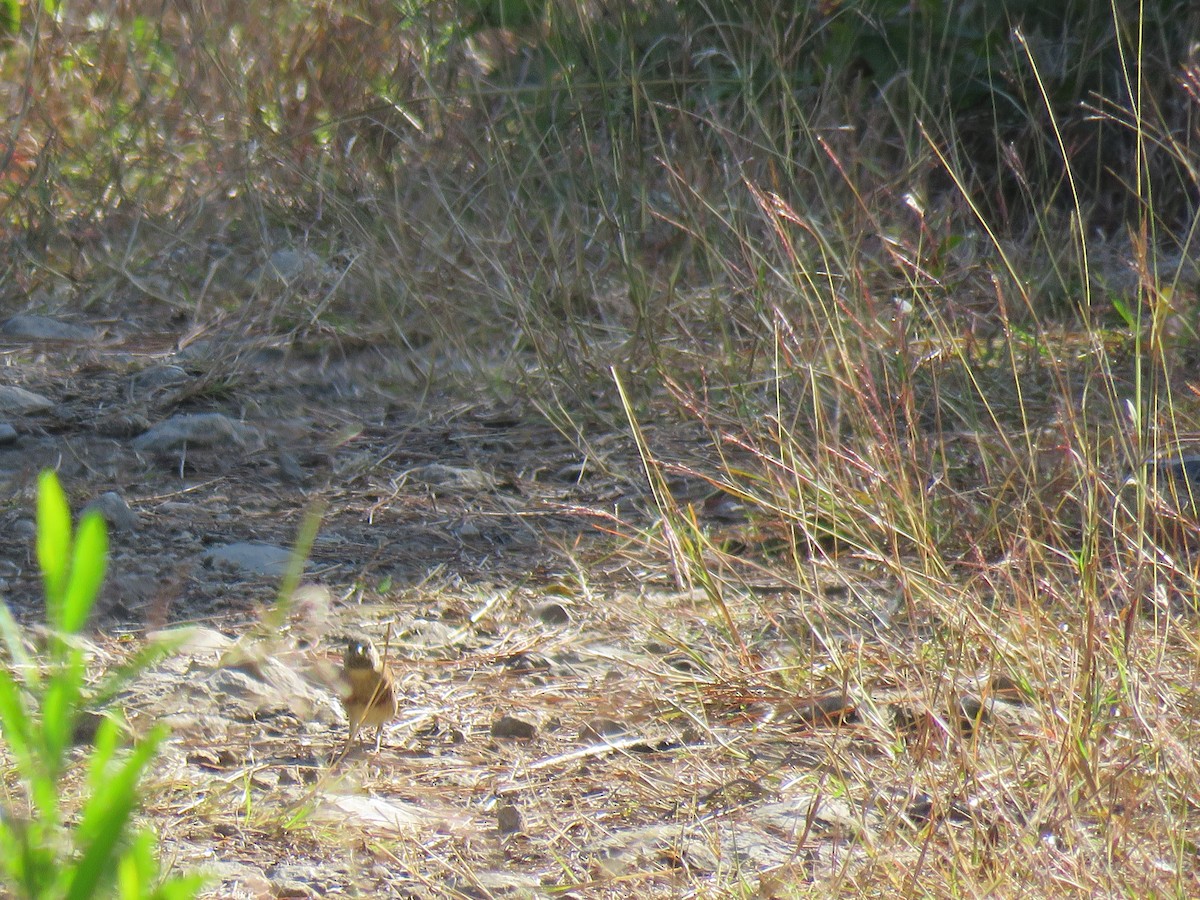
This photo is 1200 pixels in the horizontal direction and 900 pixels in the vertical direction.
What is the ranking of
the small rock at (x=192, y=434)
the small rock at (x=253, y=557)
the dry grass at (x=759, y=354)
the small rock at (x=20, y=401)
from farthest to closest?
the small rock at (x=20, y=401), the small rock at (x=192, y=434), the small rock at (x=253, y=557), the dry grass at (x=759, y=354)

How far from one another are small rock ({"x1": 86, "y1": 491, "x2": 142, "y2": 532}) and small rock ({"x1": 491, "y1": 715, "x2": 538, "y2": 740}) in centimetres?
104

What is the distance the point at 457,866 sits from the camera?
1522mm

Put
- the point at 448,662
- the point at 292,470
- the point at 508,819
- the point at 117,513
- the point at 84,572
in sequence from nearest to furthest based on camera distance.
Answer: the point at 84,572 < the point at 508,819 < the point at 448,662 < the point at 117,513 < the point at 292,470

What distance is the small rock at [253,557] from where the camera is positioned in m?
2.46

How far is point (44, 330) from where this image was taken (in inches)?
153

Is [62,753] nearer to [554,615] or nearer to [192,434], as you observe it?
[554,615]

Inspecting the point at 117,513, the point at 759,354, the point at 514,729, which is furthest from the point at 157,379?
the point at 514,729

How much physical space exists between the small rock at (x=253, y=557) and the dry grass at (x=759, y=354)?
0.54 m

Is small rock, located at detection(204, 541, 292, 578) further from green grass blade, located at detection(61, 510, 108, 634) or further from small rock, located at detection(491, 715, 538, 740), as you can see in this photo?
green grass blade, located at detection(61, 510, 108, 634)

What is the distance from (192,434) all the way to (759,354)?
4.15 feet

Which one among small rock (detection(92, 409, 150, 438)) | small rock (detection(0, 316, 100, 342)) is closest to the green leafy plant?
small rock (detection(92, 409, 150, 438))

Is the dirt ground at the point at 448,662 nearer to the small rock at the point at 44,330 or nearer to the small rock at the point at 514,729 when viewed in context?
the small rock at the point at 514,729

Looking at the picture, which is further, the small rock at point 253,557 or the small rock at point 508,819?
the small rock at point 253,557

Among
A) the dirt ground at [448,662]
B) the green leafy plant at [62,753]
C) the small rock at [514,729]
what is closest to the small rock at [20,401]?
the dirt ground at [448,662]
